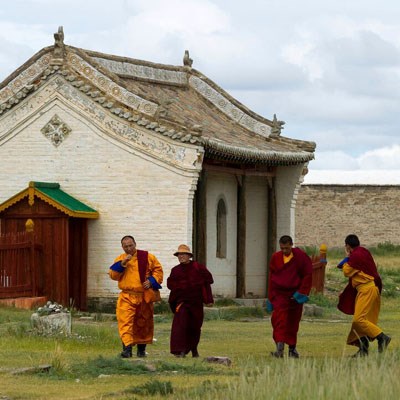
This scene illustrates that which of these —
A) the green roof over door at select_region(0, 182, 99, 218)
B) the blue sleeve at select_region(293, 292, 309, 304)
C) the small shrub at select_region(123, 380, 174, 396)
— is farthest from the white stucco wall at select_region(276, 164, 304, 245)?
the small shrub at select_region(123, 380, 174, 396)

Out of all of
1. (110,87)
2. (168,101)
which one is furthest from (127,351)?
(168,101)

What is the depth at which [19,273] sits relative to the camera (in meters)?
28.5

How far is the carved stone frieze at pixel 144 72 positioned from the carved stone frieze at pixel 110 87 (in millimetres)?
1051

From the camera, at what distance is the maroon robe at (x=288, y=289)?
20172 millimetres

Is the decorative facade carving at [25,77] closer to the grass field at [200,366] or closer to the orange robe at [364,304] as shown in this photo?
the grass field at [200,366]

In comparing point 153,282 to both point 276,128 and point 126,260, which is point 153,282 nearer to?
→ point 126,260

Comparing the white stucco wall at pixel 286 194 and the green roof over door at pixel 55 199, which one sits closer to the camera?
the green roof over door at pixel 55 199

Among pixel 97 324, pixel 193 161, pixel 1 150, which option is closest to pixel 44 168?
pixel 1 150

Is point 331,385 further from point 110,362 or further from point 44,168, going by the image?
point 44,168

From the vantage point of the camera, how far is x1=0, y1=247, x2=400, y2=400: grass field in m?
13.2

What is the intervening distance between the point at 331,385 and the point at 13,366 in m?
5.96

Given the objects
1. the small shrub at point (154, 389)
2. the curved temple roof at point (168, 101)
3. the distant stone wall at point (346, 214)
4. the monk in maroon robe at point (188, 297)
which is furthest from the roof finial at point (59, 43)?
the distant stone wall at point (346, 214)

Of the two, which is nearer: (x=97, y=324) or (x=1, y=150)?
(x=97, y=324)

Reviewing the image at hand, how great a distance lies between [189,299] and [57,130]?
395 inches
